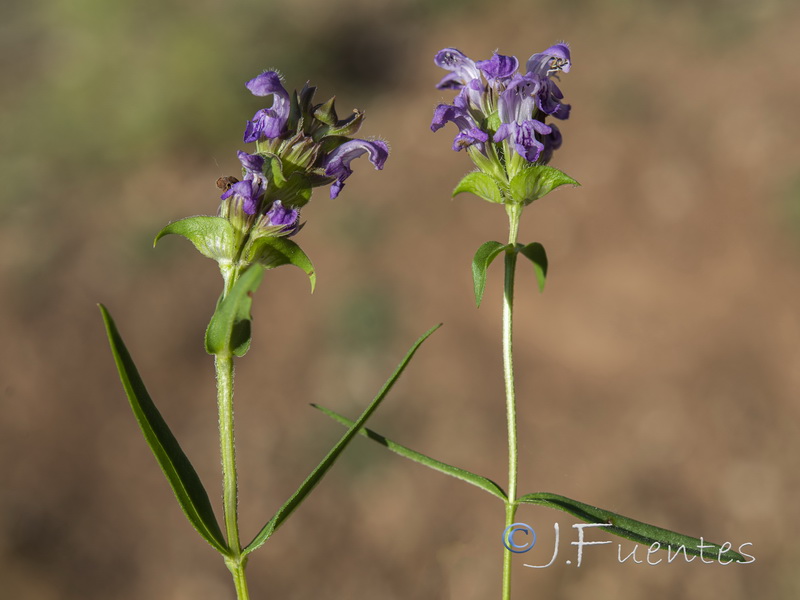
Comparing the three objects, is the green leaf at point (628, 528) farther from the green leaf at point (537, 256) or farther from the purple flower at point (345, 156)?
the purple flower at point (345, 156)

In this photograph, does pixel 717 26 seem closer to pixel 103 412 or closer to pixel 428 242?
pixel 428 242

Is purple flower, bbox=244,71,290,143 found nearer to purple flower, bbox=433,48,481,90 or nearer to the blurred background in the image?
purple flower, bbox=433,48,481,90

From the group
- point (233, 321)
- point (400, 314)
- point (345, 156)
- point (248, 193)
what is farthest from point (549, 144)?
point (400, 314)

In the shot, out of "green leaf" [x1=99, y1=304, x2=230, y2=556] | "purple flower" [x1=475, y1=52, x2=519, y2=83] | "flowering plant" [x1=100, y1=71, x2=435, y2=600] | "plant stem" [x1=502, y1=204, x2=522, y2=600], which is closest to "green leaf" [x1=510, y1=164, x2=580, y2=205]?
"plant stem" [x1=502, y1=204, x2=522, y2=600]

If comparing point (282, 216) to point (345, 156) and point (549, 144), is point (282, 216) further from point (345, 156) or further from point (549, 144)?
point (549, 144)

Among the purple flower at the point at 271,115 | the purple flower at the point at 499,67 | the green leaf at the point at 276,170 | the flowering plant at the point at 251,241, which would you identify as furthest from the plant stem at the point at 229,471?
the purple flower at the point at 499,67

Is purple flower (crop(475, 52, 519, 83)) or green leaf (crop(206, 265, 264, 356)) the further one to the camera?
purple flower (crop(475, 52, 519, 83))
